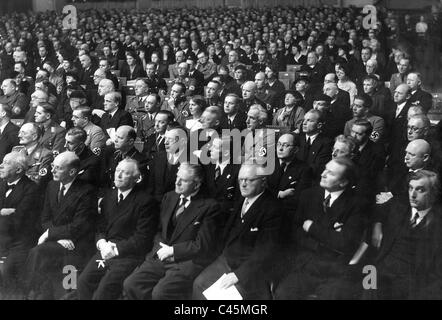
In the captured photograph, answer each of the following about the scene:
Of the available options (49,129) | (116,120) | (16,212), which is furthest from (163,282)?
(116,120)

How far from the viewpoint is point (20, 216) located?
4.60m

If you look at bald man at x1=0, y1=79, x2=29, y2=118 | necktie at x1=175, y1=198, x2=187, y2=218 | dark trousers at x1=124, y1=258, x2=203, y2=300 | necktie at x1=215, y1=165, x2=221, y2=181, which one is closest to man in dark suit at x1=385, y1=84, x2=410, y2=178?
necktie at x1=215, y1=165, x2=221, y2=181

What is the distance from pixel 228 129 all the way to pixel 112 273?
4.61 ft

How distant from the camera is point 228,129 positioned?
5.17 m

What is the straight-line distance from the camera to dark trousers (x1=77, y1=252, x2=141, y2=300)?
4266mm

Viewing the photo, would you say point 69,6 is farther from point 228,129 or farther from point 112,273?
point 112,273

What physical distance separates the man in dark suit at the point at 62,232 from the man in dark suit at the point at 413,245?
1.71 m

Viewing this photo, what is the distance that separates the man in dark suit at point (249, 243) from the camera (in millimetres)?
4121

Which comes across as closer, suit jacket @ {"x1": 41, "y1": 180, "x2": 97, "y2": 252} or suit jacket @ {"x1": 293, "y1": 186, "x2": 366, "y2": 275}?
suit jacket @ {"x1": 293, "y1": 186, "x2": 366, "y2": 275}

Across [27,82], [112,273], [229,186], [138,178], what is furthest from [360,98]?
[27,82]

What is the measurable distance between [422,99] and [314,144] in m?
1.12

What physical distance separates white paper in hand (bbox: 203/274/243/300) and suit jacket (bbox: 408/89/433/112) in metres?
2.13

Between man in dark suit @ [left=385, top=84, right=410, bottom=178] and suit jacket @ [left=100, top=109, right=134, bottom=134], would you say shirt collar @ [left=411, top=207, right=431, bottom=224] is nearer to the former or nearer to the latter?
man in dark suit @ [left=385, top=84, right=410, bottom=178]

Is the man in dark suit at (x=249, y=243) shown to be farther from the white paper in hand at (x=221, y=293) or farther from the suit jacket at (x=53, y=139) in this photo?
the suit jacket at (x=53, y=139)
